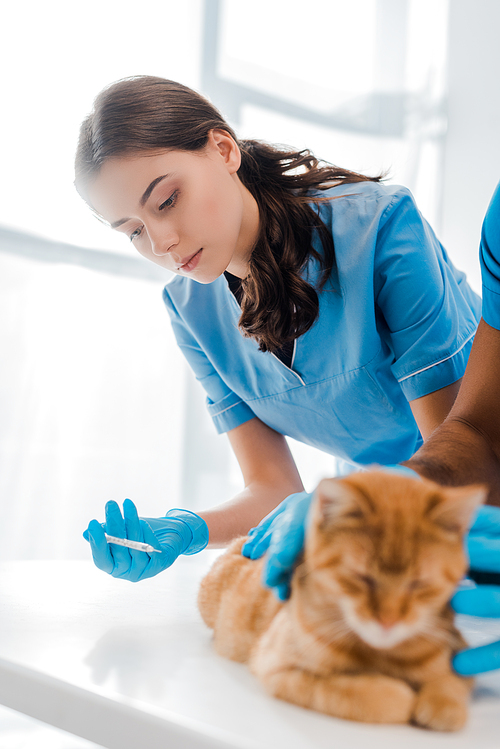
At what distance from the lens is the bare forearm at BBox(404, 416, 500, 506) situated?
Answer: 0.70 m

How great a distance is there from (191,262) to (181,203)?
120 millimetres

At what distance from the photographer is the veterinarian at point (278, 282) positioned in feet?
3.38

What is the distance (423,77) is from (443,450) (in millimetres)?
3134

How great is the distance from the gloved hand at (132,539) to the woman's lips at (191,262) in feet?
1.56

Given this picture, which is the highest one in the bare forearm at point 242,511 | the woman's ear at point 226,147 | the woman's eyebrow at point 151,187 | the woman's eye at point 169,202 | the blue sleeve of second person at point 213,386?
the woman's ear at point 226,147

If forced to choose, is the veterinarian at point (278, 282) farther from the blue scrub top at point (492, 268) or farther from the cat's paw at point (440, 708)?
the cat's paw at point (440, 708)

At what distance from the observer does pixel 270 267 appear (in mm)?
1152

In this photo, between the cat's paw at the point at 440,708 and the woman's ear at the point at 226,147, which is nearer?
the cat's paw at the point at 440,708

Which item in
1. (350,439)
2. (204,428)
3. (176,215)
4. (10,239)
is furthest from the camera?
(204,428)

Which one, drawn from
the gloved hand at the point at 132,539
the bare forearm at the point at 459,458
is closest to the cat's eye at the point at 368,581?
the bare forearm at the point at 459,458

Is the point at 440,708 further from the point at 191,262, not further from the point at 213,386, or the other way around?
the point at 213,386

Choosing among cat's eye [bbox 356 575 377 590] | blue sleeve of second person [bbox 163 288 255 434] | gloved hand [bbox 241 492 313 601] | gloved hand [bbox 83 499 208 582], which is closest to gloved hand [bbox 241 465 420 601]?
gloved hand [bbox 241 492 313 601]

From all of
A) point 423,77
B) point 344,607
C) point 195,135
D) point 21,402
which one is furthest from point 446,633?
point 423,77

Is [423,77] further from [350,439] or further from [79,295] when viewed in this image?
[350,439]
